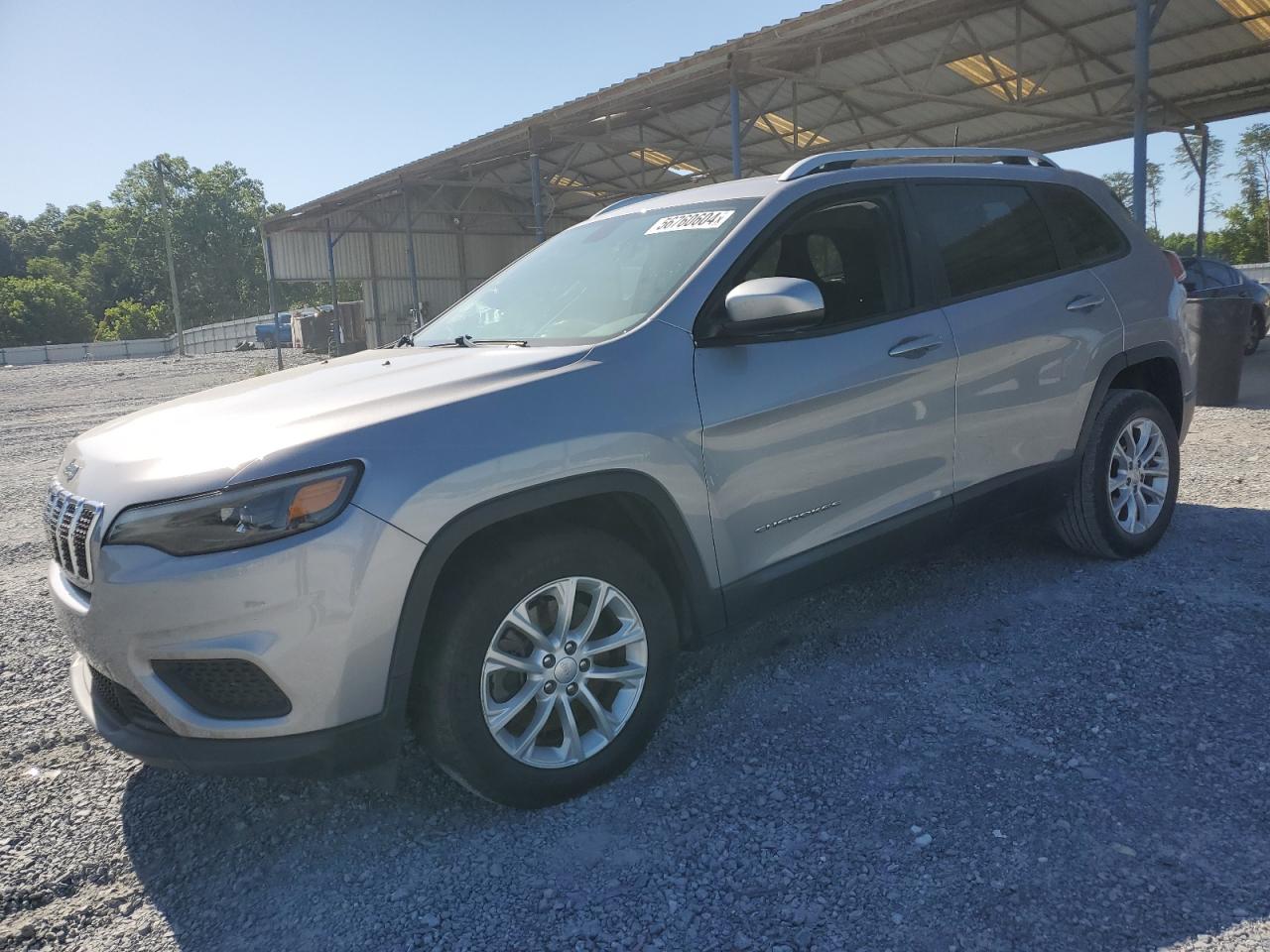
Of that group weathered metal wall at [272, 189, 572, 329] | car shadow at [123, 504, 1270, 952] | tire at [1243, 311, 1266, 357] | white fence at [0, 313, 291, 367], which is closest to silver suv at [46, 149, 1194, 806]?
car shadow at [123, 504, 1270, 952]

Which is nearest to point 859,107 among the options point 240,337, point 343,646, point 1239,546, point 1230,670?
point 1239,546

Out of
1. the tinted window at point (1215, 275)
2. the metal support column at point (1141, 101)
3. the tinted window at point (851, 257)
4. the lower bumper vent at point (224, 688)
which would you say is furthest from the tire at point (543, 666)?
the tinted window at point (1215, 275)

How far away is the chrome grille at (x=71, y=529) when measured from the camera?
227 centimetres

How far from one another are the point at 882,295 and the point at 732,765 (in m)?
1.84

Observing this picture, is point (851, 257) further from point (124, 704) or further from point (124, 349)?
point (124, 349)

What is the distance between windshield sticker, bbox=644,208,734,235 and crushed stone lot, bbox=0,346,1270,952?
172 centimetres

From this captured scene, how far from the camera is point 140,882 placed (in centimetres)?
238

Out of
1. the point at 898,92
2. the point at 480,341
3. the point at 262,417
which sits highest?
the point at 898,92

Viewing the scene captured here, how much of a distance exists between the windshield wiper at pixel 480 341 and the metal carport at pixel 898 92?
9754mm

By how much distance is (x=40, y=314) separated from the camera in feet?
212

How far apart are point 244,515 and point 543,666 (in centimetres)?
90

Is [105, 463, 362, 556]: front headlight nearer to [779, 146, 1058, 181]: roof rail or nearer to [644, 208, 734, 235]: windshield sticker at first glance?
[644, 208, 734, 235]: windshield sticker

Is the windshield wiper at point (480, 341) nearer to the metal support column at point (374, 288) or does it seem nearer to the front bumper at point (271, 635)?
the front bumper at point (271, 635)

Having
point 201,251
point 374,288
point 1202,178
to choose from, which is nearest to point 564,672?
point 1202,178
